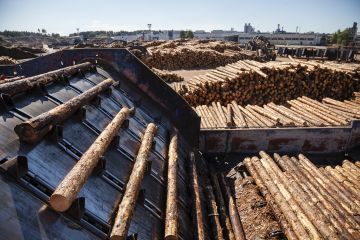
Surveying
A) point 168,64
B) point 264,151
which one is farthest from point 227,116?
point 168,64

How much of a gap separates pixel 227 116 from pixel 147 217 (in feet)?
27.1

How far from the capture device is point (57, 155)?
4305mm

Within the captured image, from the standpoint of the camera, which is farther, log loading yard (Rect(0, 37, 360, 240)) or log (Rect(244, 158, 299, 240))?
log (Rect(244, 158, 299, 240))

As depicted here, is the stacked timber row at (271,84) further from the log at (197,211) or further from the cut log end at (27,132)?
the cut log end at (27,132)

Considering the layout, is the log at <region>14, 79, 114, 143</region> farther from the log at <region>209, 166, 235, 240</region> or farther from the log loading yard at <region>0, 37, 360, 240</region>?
the log at <region>209, 166, 235, 240</region>

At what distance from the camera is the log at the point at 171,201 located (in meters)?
4.22

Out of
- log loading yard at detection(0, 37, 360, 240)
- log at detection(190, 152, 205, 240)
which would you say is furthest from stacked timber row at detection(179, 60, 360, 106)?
log at detection(190, 152, 205, 240)

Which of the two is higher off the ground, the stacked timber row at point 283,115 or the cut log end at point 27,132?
the cut log end at point 27,132

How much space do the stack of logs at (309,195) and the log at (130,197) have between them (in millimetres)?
3272

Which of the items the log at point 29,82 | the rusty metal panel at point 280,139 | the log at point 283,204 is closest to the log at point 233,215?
the log at point 283,204

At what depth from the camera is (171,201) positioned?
195 inches

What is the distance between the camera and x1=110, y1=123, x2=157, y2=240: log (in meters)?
3.55

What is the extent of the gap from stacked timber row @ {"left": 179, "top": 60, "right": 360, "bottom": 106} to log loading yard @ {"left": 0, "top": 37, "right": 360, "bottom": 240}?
8.67ft

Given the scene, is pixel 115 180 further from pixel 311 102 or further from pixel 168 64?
pixel 168 64
